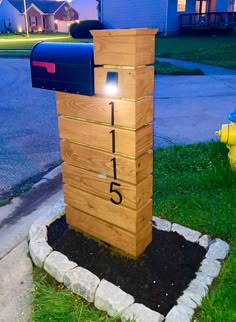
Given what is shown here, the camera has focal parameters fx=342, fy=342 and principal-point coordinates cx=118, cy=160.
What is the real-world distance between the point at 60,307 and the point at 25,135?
3.91m

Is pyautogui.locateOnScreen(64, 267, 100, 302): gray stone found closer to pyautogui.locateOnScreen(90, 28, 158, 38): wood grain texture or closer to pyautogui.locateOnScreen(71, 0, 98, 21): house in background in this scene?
pyautogui.locateOnScreen(90, 28, 158, 38): wood grain texture

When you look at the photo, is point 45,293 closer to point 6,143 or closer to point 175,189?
point 175,189

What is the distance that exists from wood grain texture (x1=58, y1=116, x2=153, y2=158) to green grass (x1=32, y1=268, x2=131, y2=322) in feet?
3.25

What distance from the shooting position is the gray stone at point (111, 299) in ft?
6.80

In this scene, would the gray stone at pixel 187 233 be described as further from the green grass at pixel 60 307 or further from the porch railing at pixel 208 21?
the porch railing at pixel 208 21

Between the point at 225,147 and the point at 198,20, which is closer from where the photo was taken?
the point at 225,147

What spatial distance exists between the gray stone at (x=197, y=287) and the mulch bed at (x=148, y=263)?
0.05m

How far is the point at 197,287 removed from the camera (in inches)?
86.7

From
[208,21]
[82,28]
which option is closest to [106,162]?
[208,21]

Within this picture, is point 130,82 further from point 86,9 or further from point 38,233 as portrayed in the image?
point 86,9

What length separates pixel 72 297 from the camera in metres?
2.22

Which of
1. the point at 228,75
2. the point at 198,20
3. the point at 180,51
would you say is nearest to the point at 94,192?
the point at 228,75

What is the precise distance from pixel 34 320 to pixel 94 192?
35.8 inches

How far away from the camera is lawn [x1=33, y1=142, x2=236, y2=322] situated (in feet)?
6.86
